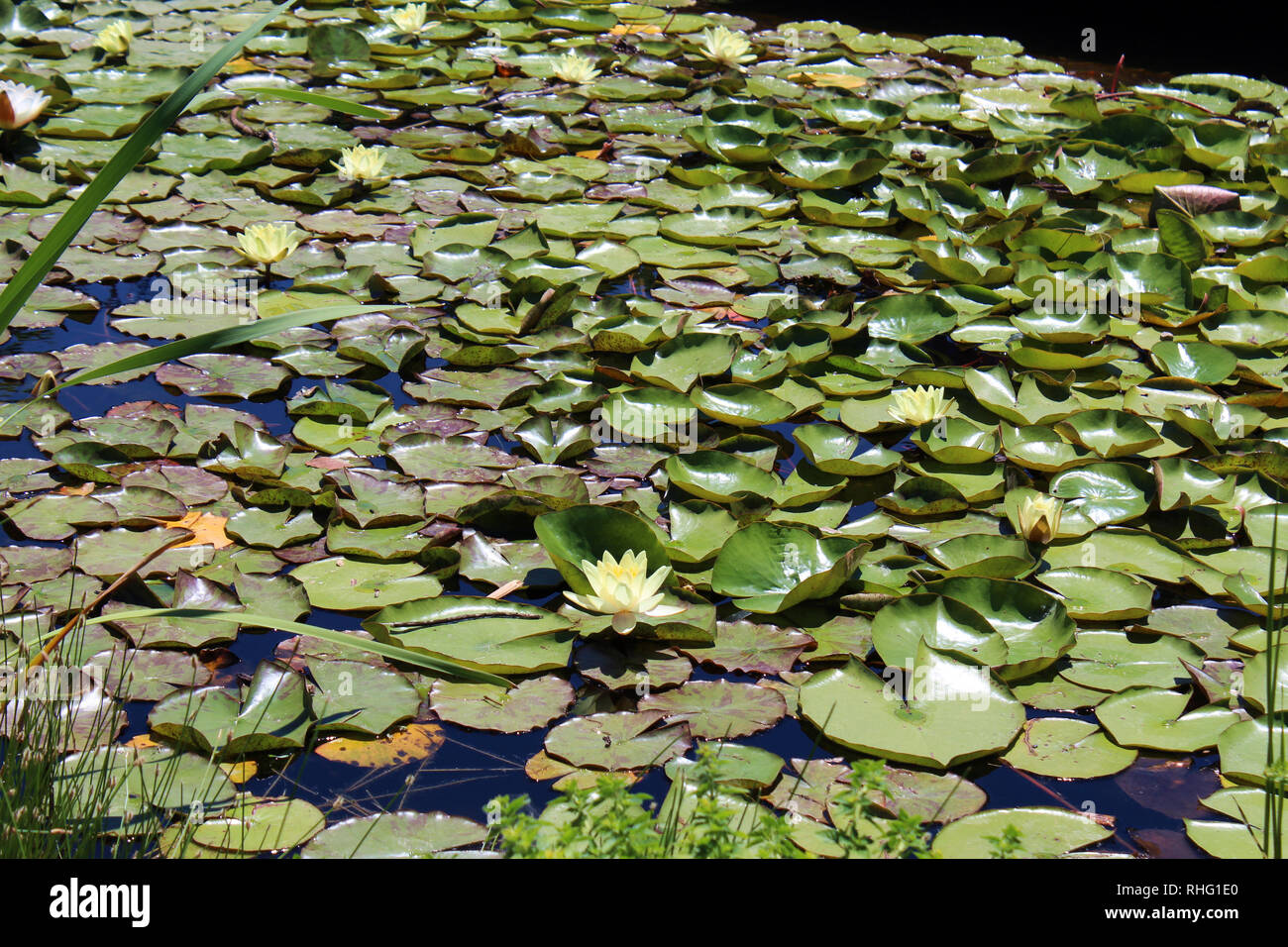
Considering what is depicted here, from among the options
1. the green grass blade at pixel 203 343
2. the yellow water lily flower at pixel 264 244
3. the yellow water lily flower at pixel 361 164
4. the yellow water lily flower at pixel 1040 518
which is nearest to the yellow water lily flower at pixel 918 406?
the yellow water lily flower at pixel 1040 518

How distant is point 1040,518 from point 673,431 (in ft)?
2.93

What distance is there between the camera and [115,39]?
16.8 feet

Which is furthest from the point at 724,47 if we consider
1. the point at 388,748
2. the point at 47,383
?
the point at 388,748

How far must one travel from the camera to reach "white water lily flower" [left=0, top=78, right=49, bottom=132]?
3.99 m

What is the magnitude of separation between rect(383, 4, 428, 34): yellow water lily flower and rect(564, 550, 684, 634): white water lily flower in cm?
420

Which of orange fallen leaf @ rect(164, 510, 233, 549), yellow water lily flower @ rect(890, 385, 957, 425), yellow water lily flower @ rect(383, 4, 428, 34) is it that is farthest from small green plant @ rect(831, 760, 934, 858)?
yellow water lily flower @ rect(383, 4, 428, 34)

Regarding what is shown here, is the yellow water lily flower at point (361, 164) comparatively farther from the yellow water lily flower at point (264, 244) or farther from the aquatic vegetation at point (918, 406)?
the aquatic vegetation at point (918, 406)

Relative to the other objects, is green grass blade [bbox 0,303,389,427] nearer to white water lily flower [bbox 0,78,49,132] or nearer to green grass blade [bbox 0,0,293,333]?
green grass blade [bbox 0,0,293,333]

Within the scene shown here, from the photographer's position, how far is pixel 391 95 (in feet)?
16.1

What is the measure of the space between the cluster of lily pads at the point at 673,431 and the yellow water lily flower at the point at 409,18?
1.74 ft

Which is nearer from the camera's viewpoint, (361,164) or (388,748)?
(388,748)

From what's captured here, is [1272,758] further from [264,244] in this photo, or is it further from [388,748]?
[264,244]

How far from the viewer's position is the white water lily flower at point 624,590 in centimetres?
209
